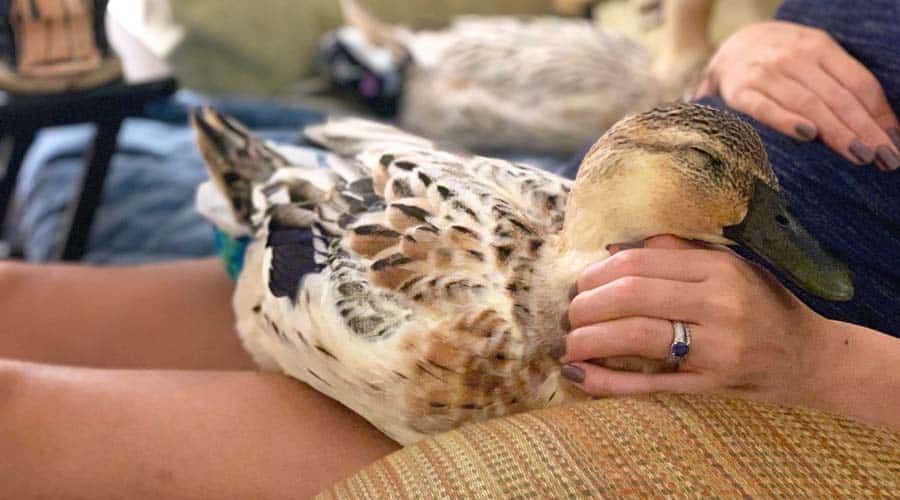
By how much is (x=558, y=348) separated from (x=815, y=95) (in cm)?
36

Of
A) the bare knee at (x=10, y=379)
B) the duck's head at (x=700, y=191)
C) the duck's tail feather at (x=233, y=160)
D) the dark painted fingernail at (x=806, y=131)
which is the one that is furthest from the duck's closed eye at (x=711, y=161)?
the bare knee at (x=10, y=379)

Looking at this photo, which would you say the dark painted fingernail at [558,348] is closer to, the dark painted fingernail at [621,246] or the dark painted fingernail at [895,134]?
the dark painted fingernail at [621,246]

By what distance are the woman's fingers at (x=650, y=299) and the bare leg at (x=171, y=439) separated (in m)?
0.22

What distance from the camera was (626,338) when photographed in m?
0.54

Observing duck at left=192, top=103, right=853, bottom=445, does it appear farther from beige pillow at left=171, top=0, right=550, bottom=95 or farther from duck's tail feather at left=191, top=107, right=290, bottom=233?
beige pillow at left=171, top=0, right=550, bottom=95

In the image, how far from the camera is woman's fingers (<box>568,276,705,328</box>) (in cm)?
53

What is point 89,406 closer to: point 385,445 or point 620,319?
point 385,445

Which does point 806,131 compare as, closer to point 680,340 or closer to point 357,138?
point 680,340

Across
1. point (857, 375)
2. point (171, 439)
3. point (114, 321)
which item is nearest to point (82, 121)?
point (114, 321)

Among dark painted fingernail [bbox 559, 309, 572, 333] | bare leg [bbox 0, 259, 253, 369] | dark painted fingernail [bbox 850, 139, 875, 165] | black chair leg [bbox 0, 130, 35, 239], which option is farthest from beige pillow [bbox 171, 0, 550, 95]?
dark painted fingernail [bbox 559, 309, 572, 333]

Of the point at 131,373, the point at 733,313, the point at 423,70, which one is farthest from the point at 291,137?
the point at 733,313

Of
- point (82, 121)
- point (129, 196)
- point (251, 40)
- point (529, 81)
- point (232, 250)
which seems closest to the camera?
point (232, 250)

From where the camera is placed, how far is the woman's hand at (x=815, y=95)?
727mm

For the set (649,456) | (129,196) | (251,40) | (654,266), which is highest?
(654,266)
